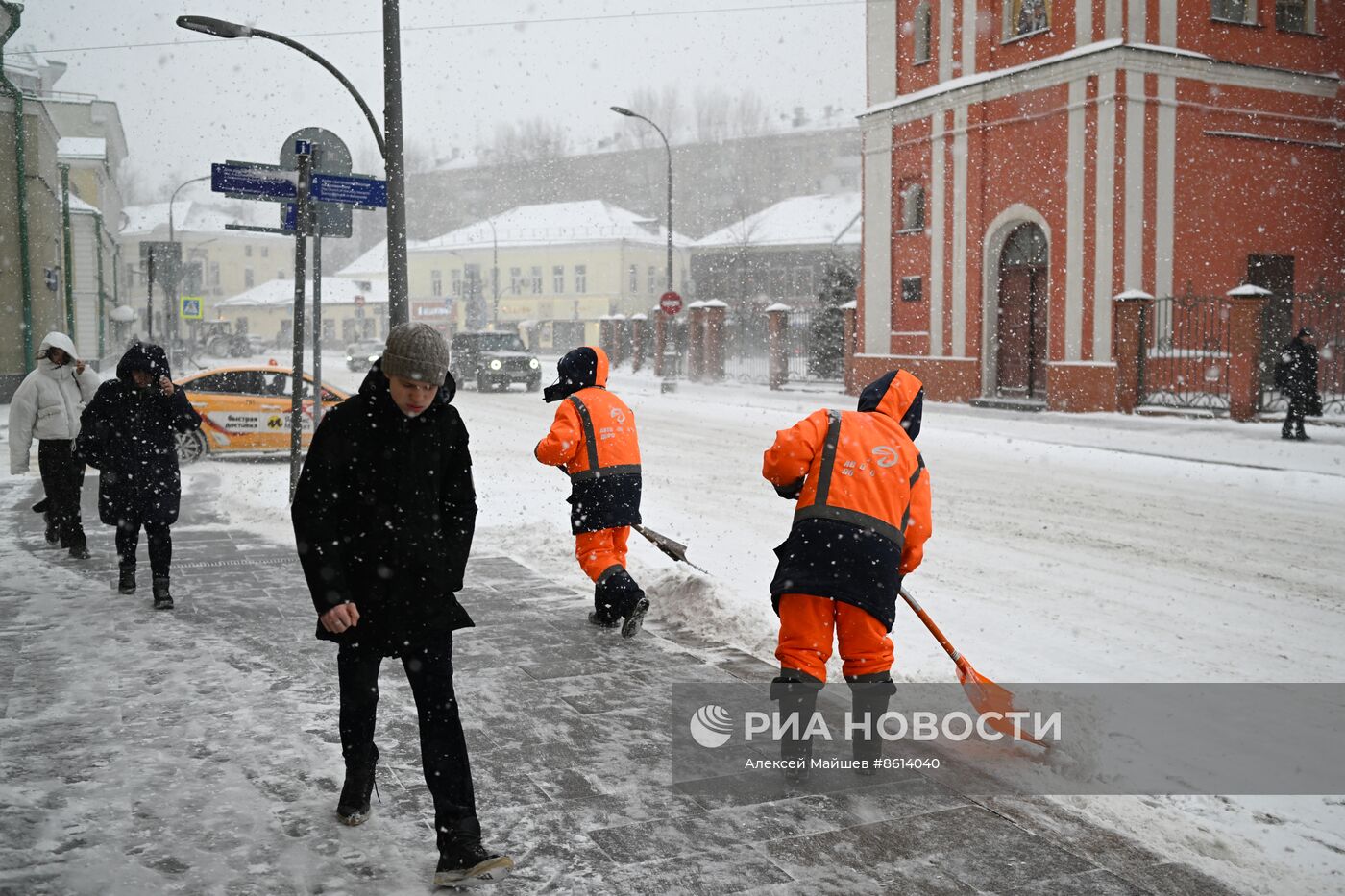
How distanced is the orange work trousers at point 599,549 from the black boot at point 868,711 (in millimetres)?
2300

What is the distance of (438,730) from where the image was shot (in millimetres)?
3668

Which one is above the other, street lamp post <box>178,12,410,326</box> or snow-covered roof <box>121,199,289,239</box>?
snow-covered roof <box>121,199,289,239</box>

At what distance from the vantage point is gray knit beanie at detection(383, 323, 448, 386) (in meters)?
3.58

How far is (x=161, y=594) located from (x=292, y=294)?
3540 inches

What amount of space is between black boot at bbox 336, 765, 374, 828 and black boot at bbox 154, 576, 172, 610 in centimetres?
371

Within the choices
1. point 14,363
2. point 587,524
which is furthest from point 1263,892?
point 14,363

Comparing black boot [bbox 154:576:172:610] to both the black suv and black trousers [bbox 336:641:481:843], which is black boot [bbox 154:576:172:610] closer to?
black trousers [bbox 336:641:481:843]

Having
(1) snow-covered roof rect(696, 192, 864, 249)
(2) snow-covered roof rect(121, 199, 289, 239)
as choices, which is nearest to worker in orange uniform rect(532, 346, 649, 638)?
(1) snow-covered roof rect(696, 192, 864, 249)

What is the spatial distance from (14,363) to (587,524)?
2503 cm

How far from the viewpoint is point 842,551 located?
4258 mm

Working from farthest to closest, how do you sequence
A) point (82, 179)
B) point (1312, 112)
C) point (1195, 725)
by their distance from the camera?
1. point (82, 179)
2. point (1312, 112)
3. point (1195, 725)

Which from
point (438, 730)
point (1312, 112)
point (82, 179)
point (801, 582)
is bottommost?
point (438, 730)

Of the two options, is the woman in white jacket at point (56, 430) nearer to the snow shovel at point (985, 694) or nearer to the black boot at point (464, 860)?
the black boot at point (464, 860)

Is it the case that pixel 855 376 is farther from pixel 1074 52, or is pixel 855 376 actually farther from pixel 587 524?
pixel 587 524
